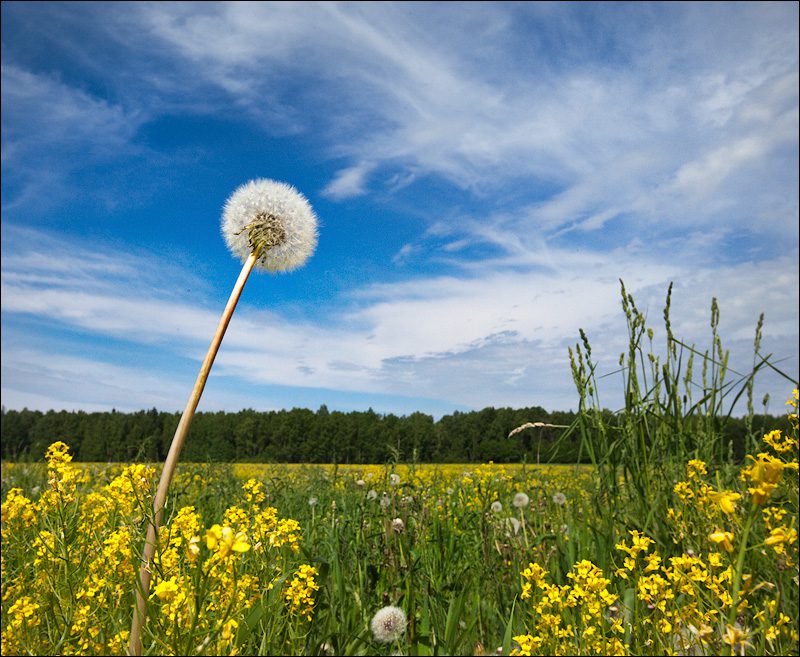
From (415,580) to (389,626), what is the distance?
112 cm

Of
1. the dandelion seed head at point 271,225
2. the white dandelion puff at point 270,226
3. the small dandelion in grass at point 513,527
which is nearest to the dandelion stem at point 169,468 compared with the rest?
the white dandelion puff at point 270,226

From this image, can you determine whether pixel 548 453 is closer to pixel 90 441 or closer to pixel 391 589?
pixel 391 589

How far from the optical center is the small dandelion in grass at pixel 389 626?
7.10 feet

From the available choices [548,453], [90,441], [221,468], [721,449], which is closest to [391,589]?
[548,453]

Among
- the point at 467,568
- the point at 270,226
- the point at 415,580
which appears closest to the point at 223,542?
the point at 270,226

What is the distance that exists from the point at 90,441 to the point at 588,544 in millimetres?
51377

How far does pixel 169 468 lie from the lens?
1677mm

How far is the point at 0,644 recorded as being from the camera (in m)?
2.58

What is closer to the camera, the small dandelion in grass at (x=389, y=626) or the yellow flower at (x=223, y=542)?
the yellow flower at (x=223, y=542)

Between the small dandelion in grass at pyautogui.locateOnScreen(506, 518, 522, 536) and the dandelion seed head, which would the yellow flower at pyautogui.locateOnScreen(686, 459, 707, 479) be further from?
the dandelion seed head

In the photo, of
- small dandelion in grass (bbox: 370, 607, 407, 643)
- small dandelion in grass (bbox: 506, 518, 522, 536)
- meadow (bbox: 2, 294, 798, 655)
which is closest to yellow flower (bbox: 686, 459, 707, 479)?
meadow (bbox: 2, 294, 798, 655)

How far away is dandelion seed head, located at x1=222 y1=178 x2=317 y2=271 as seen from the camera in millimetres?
2355

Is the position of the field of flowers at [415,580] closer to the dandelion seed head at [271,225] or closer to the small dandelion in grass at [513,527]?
the small dandelion in grass at [513,527]

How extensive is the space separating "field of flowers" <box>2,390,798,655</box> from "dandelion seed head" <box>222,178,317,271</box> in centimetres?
109
